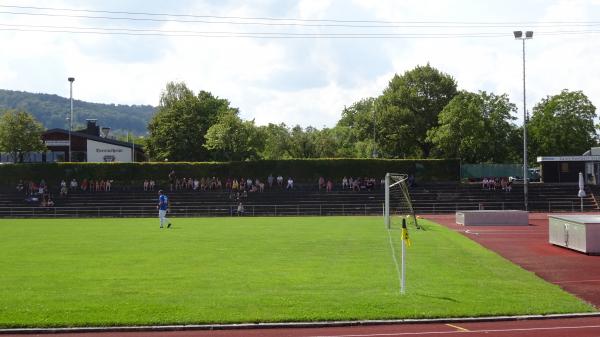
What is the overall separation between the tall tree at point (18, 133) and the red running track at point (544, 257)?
5177cm

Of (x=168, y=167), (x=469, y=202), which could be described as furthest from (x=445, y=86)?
(x=168, y=167)

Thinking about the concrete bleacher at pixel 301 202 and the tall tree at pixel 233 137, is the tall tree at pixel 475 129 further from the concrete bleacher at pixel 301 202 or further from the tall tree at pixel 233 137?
the tall tree at pixel 233 137

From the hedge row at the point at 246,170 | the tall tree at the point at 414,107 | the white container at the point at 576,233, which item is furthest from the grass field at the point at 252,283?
the tall tree at the point at 414,107

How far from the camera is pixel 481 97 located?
278 feet

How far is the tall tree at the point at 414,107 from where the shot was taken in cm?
8412

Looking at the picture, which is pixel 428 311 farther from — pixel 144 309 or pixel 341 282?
pixel 144 309

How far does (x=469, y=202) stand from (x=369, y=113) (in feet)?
132

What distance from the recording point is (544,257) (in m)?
22.7

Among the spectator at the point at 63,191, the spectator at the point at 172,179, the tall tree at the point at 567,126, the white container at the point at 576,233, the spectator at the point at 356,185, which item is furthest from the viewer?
the tall tree at the point at 567,126

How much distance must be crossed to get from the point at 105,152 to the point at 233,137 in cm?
1582

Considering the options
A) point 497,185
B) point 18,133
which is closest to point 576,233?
point 497,185

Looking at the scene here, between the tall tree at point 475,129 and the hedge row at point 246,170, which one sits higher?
the tall tree at point 475,129

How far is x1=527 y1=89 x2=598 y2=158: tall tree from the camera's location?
269 feet

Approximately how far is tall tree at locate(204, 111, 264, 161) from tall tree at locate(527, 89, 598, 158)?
37.2 metres
